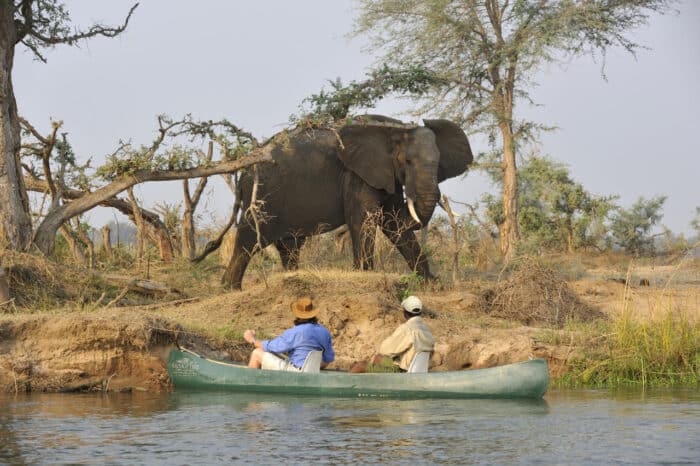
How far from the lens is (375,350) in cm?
1384

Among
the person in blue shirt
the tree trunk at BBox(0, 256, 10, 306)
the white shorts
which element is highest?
the tree trunk at BBox(0, 256, 10, 306)

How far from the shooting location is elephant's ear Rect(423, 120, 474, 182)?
19516 mm

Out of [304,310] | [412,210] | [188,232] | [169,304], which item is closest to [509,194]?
[412,210]

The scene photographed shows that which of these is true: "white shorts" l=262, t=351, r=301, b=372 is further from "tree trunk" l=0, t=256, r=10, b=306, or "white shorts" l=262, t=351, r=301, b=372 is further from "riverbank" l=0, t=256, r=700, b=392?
"tree trunk" l=0, t=256, r=10, b=306

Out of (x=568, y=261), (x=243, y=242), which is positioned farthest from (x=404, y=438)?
(x=568, y=261)

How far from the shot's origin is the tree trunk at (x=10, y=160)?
16.1 m

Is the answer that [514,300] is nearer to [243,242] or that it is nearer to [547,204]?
[243,242]

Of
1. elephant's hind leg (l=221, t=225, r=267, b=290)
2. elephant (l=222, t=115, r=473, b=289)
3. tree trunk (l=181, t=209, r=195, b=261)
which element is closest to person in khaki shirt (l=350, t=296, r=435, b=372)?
elephant (l=222, t=115, r=473, b=289)

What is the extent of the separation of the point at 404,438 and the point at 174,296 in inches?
325

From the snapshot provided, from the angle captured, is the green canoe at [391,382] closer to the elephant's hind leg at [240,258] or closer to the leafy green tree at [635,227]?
the elephant's hind leg at [240,258]

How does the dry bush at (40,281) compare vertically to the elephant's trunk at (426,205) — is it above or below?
below

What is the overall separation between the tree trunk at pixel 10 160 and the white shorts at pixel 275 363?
19.5ft

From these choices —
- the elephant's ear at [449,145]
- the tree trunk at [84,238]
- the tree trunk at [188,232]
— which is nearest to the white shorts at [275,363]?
the tree trunk at [84,238]

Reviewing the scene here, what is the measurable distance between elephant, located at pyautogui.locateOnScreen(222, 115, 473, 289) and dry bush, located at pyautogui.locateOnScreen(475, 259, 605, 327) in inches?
69.9
